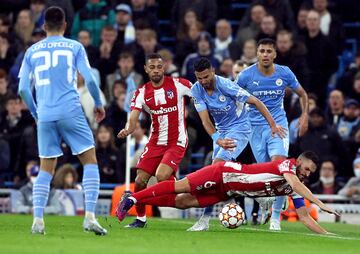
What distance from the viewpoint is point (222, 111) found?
55.8ft

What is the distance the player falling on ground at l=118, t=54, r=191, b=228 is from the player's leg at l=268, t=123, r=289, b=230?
1.28 m

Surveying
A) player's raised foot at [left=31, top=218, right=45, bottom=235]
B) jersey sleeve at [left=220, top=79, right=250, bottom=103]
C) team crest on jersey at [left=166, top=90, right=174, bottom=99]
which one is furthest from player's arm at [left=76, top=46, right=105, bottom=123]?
team crest on jersey at [left=166, top=90, right=174, bottom=99]

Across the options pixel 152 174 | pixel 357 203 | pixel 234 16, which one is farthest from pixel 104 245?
pixel 234 16

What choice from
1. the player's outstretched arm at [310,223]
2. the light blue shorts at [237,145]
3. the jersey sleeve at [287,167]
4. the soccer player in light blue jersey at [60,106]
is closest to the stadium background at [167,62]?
the light blue shorts at [237,145]

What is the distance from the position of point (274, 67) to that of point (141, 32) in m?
8.38

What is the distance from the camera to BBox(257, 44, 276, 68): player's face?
57.5 feet

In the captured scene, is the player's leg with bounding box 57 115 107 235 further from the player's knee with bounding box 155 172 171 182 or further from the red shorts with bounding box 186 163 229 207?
the player's knee with bounding box 155 172 171 182

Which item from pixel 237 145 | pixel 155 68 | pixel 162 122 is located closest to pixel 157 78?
pixel 155 68

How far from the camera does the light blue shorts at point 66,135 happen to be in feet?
46.9

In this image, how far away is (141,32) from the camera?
2573cm

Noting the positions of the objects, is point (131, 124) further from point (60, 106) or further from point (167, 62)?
point (167, 62)

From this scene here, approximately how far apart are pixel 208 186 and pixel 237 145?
1.23 m

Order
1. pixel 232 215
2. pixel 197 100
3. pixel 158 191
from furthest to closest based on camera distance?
pixel 197 100, pixel 158 191, pixel 232 215

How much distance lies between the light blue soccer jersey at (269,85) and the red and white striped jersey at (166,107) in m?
0.84
